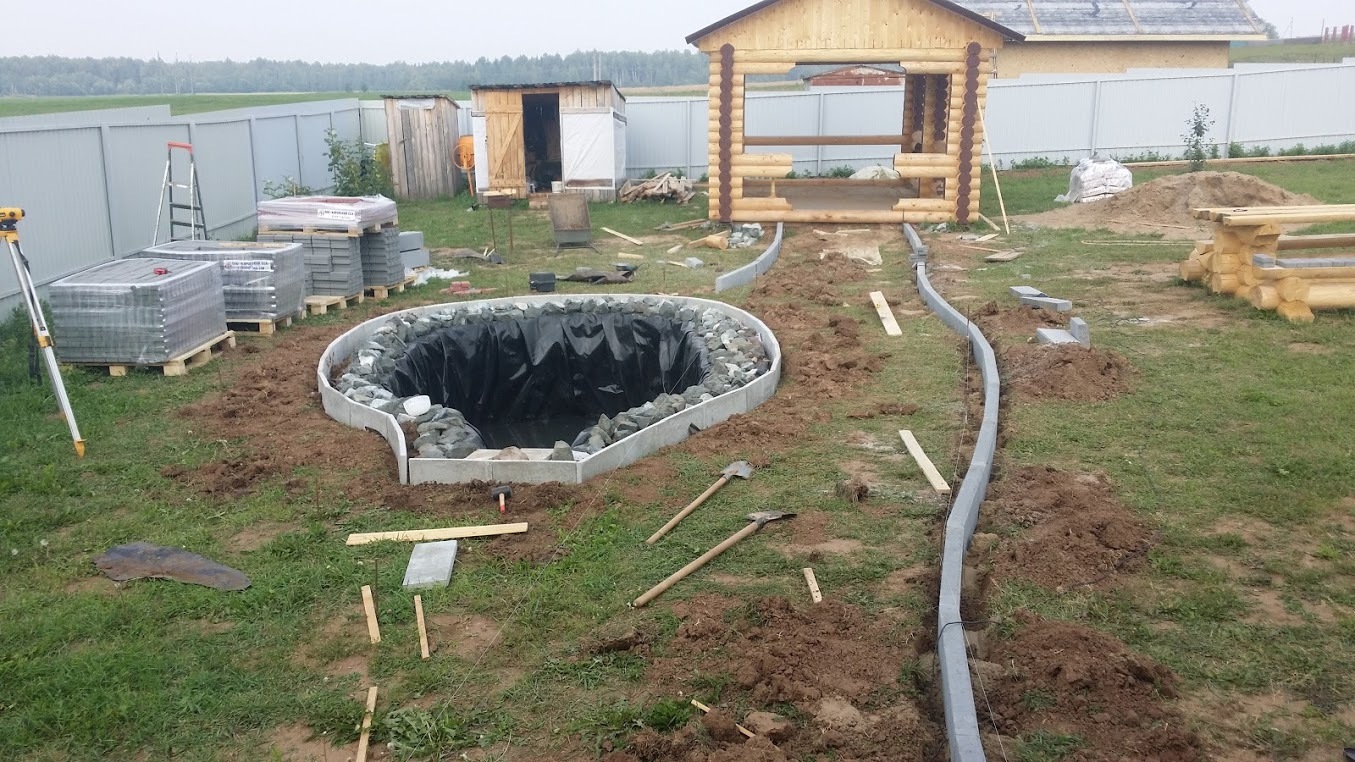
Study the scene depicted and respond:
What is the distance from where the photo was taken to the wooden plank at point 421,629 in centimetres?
441

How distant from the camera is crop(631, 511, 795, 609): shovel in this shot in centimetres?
486

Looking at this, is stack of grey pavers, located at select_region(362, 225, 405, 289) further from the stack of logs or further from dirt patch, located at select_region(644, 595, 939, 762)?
the stack of logs

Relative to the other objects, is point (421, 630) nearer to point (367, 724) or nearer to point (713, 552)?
point (367, 724)

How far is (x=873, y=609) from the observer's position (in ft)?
15.3

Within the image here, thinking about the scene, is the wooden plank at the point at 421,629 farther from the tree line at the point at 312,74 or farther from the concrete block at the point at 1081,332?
the tree line at the point at 312,74

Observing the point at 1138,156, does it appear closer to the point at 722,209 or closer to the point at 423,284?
the point at 722,209

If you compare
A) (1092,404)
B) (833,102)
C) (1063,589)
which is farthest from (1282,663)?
(833,102)

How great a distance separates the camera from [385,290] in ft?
38.9

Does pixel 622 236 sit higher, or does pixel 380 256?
pixel 380 256

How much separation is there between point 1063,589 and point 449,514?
3266mm

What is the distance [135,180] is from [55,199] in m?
1.74

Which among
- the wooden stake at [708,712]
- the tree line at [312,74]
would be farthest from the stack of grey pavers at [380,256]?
the tree line at [312,74]

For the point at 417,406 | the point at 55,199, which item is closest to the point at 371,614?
the point at 417,406

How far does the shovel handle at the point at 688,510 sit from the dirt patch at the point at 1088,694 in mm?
1916
